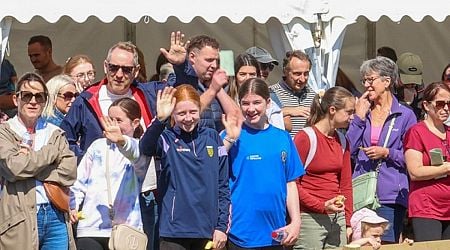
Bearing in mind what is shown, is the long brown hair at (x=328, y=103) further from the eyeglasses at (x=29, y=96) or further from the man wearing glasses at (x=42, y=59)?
the man wearing glasses at (x=42, y=59)

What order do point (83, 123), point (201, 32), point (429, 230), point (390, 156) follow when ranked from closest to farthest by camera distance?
point (83, 123) < point (429, 230) < point (390, 156) < point (201, 32)

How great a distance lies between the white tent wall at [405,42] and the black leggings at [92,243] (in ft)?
17.4

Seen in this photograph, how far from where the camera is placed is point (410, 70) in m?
8.93

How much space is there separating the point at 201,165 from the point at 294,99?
1.74 meters

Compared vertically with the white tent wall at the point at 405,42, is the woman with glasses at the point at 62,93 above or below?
below

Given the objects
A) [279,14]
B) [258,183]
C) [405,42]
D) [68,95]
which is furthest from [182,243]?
[405,42]

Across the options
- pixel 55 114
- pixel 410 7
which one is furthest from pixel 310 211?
pixel 410 7

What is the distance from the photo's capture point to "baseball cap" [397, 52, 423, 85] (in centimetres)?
886

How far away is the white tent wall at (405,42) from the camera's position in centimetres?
1098

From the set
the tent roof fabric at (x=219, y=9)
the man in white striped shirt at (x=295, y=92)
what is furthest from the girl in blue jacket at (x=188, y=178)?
the tent roof fabric at (x=219, y=9)

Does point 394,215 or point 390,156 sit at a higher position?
point 390,156

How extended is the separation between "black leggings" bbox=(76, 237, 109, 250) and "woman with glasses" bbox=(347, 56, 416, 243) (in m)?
2.03

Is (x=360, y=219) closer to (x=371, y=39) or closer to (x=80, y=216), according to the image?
(x=80, y=216)

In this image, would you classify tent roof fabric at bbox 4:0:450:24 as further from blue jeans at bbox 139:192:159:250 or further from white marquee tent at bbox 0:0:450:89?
blue jeans at bbox 139:192:159:250
